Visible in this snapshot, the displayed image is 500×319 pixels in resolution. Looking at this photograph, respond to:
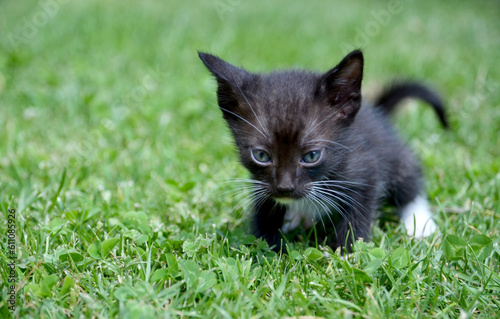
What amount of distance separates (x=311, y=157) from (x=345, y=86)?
1.38 ft

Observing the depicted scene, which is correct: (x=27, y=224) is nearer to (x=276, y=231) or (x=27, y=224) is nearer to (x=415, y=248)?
(x=276, y=231)

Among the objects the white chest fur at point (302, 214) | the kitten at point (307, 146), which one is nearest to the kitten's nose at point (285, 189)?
the kitten at point (307, 146)

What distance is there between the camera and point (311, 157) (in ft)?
8.30

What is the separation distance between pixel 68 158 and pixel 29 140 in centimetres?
54

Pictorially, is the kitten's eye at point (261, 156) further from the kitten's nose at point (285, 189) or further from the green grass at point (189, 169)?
the green grass at point (189, 169)

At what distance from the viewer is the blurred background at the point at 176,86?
354 centimetres

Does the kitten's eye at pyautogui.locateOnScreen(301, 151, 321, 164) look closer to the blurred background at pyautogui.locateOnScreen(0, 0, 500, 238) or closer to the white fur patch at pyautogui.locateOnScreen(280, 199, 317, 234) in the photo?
the white fur patch at pyautogui.locateOnScreen(280, 199, 317, 234)

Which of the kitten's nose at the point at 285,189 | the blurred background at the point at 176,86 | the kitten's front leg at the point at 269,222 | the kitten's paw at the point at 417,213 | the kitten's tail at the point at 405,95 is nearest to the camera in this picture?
the kitten's nose at the point at 285,189

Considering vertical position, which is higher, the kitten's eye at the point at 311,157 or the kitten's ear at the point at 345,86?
the kitten's ear at the point at 345,86

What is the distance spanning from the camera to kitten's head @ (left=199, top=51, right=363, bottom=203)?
2.46 metres

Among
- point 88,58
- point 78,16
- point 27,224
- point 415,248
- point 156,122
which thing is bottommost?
point 27,224

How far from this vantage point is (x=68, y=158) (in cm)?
396

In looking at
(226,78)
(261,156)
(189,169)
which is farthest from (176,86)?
(261,156)

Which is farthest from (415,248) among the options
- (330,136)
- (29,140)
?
(29,140)
